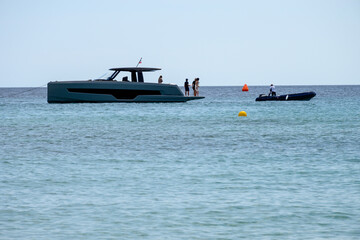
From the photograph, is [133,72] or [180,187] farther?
[133,72]

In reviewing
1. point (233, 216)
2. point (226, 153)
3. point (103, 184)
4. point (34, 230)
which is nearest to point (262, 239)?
point (233, 216)

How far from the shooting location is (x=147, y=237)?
8078mm

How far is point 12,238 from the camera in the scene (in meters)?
7.96

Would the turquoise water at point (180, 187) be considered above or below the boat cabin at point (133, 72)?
below

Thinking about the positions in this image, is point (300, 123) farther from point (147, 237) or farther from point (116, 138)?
point (147, 237)

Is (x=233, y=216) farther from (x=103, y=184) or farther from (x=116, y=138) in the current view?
(x=116, y=138)

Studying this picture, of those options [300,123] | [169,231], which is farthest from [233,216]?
[300,123]

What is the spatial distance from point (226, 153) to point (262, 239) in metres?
9.23

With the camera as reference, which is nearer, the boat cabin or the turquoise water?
the turquoise water

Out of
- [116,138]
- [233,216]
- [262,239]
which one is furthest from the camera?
[116,138]

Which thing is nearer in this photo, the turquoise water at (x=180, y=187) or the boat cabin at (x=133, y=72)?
the turquoise water at (x=180, y=187)

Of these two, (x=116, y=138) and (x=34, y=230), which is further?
(x=116, y=138)

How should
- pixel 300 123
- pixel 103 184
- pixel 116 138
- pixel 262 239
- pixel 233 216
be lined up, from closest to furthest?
1. pixel 262 239
2. pixel 233 216
3. pixel 103 184
4. pixel 116 138
5. pixel 300 123

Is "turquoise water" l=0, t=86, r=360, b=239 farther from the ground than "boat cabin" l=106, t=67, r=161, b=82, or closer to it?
closer to it
